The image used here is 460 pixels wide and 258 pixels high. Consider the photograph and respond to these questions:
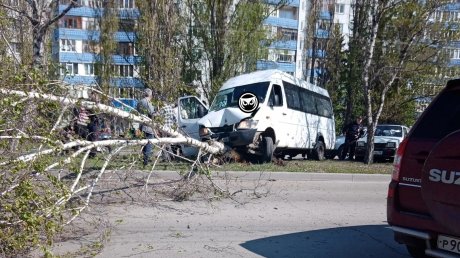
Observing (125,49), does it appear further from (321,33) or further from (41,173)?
(41,173)

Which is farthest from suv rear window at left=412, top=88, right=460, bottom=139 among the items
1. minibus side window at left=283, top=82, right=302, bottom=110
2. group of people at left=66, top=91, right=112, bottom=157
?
minibus side window at left=283, top=82, right=302, bottom=110

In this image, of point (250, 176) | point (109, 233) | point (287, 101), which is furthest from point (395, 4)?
point (109, 233)

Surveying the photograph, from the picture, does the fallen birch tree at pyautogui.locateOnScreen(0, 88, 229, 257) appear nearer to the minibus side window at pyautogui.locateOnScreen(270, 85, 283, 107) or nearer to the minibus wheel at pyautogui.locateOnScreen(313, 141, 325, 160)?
the minibus side window at pyautogui.locateOnScreen(270, 85, 283, 107)

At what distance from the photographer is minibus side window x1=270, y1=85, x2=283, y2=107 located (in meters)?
14.3

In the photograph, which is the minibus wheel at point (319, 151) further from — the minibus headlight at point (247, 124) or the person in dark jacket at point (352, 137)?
the minibus headlight at point (247, 124)

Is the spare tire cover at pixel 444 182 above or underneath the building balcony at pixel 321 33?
underneath

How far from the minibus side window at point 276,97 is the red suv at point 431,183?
958 cm

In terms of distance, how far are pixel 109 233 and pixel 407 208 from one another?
3644 millimetres

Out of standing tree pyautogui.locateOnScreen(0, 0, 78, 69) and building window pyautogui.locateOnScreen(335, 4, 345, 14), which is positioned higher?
building window pyautogui.locateOnScreen(335, 4, 345, 14)

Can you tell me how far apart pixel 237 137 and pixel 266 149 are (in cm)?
140

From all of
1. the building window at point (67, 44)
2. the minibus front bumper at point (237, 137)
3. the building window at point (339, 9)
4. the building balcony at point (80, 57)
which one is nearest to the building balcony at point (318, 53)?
the building window at point (339, 9)

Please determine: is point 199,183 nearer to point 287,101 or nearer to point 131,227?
point 131,227

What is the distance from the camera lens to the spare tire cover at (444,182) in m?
4.00

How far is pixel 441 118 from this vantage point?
4527 millimetres
